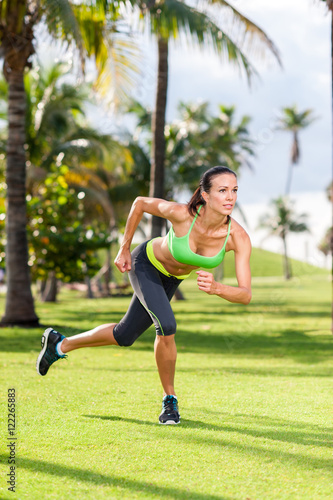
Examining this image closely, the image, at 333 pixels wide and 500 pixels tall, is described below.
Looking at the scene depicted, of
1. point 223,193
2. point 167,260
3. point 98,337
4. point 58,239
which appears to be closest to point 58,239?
point 58,239

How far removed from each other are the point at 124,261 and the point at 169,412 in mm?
1164

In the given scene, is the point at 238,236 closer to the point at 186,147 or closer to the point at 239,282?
the point at 239,282

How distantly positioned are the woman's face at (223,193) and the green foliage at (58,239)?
427 inches

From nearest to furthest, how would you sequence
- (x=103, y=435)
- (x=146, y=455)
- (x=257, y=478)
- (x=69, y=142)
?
(x=257, y=478), (x=146, y=455), (x=103, y=435), (x=69, y=142)

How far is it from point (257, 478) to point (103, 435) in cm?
123

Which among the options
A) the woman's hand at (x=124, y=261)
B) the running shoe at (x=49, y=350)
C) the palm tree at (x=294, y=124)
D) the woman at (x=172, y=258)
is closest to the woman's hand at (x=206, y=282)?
the woman at (x=172, y=258)

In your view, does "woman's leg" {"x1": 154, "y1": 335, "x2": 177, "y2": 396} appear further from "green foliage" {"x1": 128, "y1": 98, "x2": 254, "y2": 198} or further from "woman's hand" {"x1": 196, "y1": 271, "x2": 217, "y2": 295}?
"green foliage" {"x1": 128, "y1": 98, "x2": 254, "y2": 198}

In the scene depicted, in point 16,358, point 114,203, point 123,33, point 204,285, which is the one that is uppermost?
point 123,33

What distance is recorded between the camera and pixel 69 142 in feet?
70.9

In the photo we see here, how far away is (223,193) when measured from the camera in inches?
163

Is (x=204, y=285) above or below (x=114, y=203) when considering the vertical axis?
below

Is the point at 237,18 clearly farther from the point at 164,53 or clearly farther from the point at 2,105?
the point at 2,105

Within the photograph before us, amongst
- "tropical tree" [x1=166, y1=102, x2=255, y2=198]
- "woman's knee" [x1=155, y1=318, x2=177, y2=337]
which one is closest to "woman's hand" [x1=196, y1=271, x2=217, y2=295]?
"woman's knee" [x1=155, y1=318, x2=177, y2=337]

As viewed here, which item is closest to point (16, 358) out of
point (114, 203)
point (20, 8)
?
point (20, 8)
